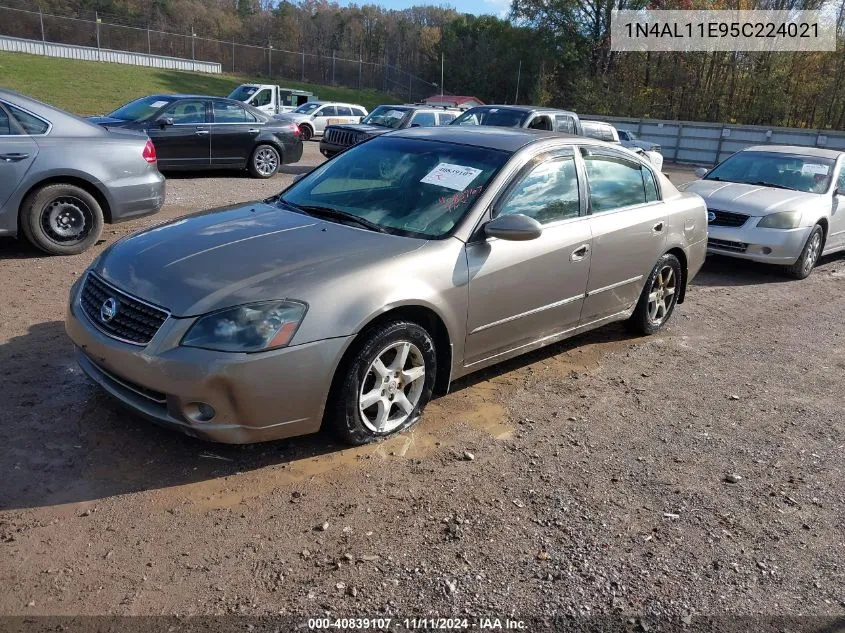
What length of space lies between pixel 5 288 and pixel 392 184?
11.8 feet

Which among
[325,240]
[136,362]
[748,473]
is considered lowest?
[748,473]

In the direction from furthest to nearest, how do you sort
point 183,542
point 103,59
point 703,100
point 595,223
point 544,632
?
point 103,59
point 703,100
point 595,223
point 183,542
point 544,632

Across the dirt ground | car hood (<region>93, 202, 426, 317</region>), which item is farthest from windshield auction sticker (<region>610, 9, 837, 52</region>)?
car hood (<region>93, 202, 426, 317</region>)

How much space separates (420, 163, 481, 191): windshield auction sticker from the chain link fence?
4353cm

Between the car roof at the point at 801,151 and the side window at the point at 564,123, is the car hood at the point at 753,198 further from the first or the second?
the side window at the point at 564,123

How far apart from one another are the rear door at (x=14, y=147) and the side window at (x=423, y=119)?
11.5 metres

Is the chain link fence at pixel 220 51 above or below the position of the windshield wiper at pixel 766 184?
above

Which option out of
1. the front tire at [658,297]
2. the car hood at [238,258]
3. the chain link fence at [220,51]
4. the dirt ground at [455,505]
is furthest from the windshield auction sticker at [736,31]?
the car hood at [238,258]

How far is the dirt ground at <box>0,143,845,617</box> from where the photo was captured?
2.80 m

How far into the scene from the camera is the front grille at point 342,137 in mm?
15906

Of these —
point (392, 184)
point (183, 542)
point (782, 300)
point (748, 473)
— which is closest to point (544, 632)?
point (183, 542)

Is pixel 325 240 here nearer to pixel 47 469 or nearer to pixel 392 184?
pixel 392 184

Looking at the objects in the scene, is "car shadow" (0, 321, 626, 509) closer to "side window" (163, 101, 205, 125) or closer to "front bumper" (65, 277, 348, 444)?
"front bumper" (65, 277, 348, 444)

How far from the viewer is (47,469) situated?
11.1ft
